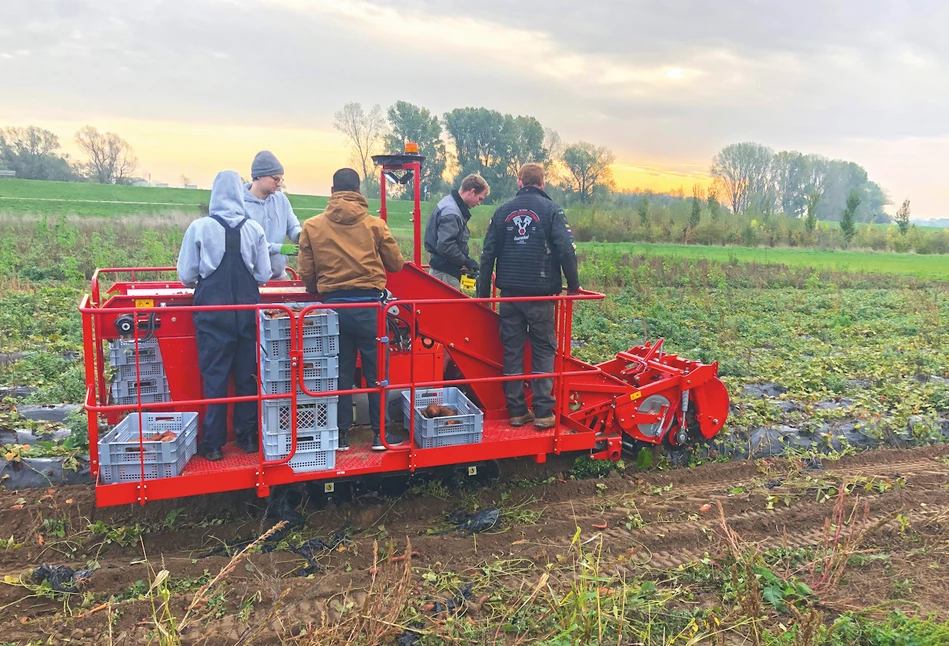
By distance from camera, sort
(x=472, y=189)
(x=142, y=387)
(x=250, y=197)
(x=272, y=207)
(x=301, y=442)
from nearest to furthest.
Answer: (x=301, y=442)
(x=142, y=387)
(x=250, y=197)
(x=272, y=207)
(x=472, y=189)

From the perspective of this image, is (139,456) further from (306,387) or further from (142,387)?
(306,387)

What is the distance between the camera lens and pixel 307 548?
16.0 ft

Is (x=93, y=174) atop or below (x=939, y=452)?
atop

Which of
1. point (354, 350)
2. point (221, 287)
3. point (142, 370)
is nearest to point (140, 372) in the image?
point (142, 370)

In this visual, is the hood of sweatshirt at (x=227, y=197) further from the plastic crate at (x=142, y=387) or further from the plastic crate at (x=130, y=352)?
the plastic crate at (x=142, y=387)

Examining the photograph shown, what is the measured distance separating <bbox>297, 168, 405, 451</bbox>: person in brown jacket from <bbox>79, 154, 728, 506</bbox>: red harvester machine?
0.16 meters

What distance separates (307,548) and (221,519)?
944 mm

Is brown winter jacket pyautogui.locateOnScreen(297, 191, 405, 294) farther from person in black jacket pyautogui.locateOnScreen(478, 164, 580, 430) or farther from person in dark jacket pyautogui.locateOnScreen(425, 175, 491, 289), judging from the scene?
person in dark jacket pyautogui.locateOnScreen(425, 175, 491, 289)

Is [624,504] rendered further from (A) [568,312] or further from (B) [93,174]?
(B) [93,174]

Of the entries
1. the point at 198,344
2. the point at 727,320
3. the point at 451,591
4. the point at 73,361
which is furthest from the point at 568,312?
→ the point at 727,320

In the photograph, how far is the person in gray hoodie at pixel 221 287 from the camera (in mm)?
4984

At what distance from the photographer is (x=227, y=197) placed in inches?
200

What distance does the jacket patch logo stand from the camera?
5.88 metres

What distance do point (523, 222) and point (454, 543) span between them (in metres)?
2.84
